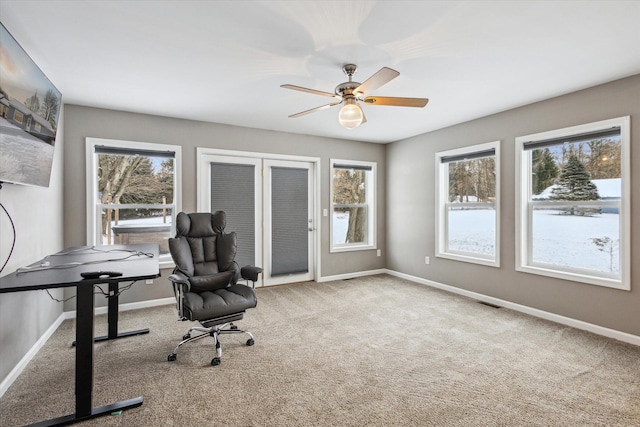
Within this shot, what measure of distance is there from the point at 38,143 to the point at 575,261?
203 inches

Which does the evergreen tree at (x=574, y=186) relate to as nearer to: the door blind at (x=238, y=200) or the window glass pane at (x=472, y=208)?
the window glass pane at (x=472, y=208)

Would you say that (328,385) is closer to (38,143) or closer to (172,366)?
(172,366)

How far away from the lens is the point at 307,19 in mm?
2020

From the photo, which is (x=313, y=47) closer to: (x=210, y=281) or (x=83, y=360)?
(x=210, y=281)

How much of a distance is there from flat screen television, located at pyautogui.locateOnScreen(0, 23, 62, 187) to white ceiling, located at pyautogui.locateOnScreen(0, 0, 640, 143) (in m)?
0.25

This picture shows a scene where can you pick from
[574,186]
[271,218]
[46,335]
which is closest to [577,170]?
[574,186]

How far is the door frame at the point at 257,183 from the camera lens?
14.2 ft

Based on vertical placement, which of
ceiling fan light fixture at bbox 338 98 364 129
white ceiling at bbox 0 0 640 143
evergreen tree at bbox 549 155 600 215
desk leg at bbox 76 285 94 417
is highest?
white ceiling at bbox 0 0 640 143

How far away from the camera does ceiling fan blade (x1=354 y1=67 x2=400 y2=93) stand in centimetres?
203

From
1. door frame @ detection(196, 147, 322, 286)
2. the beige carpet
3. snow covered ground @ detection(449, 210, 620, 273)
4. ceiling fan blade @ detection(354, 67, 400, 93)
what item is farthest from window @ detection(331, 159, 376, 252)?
ceiling fan blade @ detection(354, 67, 400, 93)

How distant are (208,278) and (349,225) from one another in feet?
10.4

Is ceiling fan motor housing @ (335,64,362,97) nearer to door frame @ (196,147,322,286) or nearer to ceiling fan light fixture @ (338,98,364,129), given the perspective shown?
ceiling fan light fixture @ (338,98,364,129)

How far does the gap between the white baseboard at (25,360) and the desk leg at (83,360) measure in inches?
23.8

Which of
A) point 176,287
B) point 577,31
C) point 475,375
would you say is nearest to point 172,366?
point 176,287
